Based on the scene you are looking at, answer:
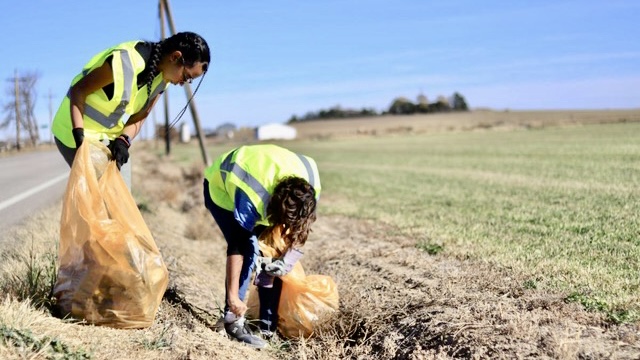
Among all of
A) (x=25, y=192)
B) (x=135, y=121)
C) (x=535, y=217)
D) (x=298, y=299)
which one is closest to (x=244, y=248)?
(x=298, y=299)

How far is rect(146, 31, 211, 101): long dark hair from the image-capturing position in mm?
4055

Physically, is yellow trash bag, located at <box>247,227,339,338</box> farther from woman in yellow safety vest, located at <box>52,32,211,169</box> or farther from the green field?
the green field

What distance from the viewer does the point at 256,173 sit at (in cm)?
396

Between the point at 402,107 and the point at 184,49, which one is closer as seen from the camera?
the point at 184,49

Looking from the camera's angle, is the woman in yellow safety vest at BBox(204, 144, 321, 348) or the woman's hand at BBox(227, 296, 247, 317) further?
the woman's hand at BBox(227, 296, 247, 317)

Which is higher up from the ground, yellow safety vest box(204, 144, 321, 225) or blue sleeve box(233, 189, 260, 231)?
yellow safety vest box(204, 144, 321, 225)

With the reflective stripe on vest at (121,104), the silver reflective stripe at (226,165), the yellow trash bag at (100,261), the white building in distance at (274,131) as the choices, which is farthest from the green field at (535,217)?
the white building in distance at (274,131)

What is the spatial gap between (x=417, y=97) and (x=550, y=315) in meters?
86.9

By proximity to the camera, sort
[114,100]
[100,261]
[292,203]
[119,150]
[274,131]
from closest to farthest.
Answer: [100,261]
[292,203]
[114,100]
[119,150]
[274,131]

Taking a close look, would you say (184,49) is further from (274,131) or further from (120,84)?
(274,131)

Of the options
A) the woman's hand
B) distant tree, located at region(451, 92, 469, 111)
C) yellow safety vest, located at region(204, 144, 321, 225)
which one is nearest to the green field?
yellow safety vest, located at region(204, 144, 321, 225)

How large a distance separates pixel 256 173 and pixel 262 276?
0.84m

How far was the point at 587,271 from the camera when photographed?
4828 mm

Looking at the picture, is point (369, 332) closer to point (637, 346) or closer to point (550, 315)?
point (550, 315)
